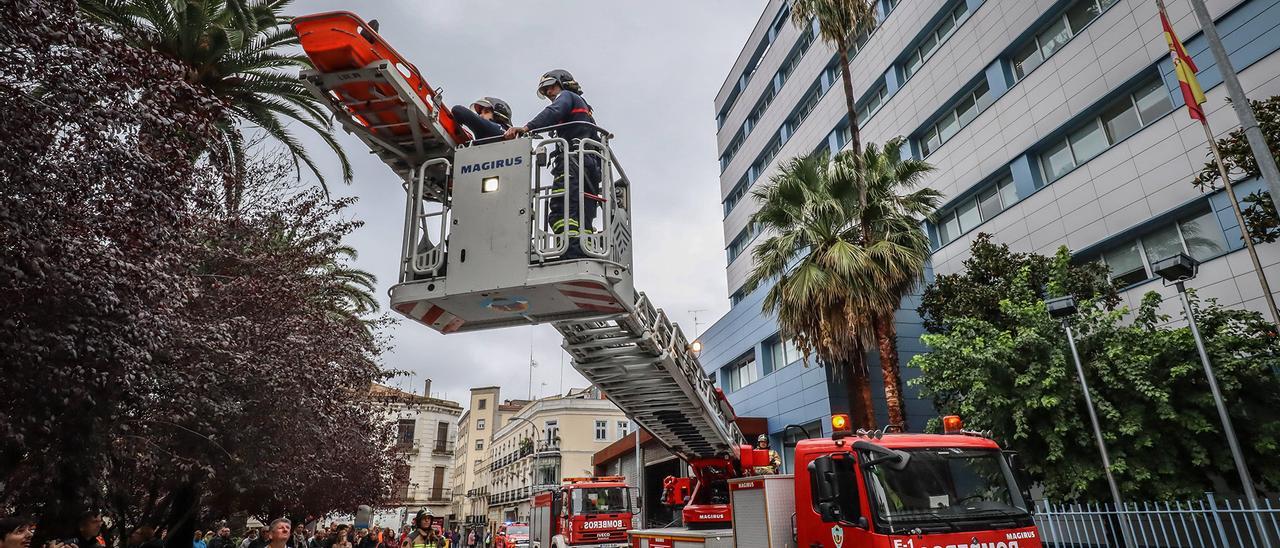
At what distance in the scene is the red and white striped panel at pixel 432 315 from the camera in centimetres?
548

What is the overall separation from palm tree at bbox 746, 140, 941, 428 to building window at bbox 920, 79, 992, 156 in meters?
4.56

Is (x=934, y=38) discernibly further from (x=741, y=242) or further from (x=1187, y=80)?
(x=1187, y=80)

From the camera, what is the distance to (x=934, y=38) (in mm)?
21594

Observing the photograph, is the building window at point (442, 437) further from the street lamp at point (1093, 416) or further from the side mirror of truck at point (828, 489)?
the side mirror of truck at point (828, 489)

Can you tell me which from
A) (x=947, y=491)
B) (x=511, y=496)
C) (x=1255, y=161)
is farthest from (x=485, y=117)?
(x=511, y=496)

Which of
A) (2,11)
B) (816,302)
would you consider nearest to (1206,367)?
(816,302)

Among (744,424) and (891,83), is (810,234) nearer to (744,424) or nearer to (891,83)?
(744,424)

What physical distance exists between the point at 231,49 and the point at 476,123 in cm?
958

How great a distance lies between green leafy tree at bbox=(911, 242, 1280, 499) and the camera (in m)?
9.51

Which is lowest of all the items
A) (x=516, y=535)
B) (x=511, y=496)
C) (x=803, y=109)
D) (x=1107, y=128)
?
(x=516, y=535)

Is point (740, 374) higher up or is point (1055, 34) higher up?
point (1055, 34)

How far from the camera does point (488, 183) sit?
5.64 meters

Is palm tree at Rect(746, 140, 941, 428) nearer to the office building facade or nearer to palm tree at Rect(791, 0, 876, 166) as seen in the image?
palm tree at Rect(791, 0, 876, 166)

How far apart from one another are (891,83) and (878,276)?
12482 millimetres
